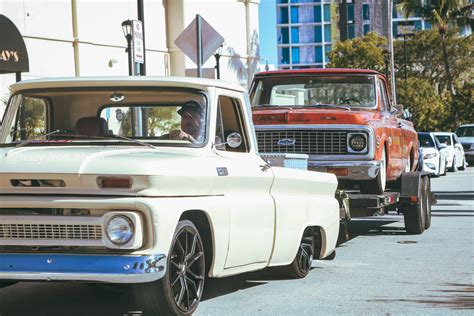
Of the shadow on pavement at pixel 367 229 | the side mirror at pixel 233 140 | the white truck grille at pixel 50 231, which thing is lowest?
the shadow on pavement at pixel 367 229

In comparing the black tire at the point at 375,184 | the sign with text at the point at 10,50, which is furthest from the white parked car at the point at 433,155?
the black tire at the point at 375,184

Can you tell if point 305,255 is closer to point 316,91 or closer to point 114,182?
point 114,182

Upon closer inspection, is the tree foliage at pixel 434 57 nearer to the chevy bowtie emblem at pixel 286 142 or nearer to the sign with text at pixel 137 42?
the sign with text at pixel 137 42

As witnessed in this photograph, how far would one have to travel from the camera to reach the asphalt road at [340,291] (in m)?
7.64

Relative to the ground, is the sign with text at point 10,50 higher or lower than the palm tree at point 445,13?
lower

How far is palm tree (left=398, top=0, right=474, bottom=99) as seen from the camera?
2485 inches

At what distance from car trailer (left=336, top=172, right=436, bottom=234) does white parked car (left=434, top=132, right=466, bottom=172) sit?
70.6 ft

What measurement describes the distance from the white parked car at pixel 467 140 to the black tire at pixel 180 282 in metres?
35.9

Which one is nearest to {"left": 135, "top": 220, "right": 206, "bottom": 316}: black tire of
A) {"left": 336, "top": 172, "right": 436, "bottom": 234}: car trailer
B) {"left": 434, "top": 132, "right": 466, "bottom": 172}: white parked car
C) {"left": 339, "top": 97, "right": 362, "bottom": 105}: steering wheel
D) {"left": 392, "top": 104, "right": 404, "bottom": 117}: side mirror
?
{"left": 336, "top": 172, "right": 436, "bottom": 234}: car trailer

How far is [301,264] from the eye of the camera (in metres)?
9.34

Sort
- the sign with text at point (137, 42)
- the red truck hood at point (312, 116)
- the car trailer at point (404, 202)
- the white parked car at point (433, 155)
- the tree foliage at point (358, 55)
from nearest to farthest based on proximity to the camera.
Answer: the car trailer at point (404, 202) → the red truck hood at point (312, 116) → the sign with text at point (137, 42) → the white parked car at point (433, 155) → the tree foliage at point (358, 55)

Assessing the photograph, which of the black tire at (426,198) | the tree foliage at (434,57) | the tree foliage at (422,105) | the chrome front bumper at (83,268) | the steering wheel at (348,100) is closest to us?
the chrome front bumper at (83,268)

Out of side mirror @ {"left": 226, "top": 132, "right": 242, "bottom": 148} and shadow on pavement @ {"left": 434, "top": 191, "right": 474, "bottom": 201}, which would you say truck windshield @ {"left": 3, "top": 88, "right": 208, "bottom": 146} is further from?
shadow on pavement @ {"left": 434, "top": 191, "right": 474, "bottom": 201}

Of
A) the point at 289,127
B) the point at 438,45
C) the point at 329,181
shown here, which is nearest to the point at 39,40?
the point at 289,127
